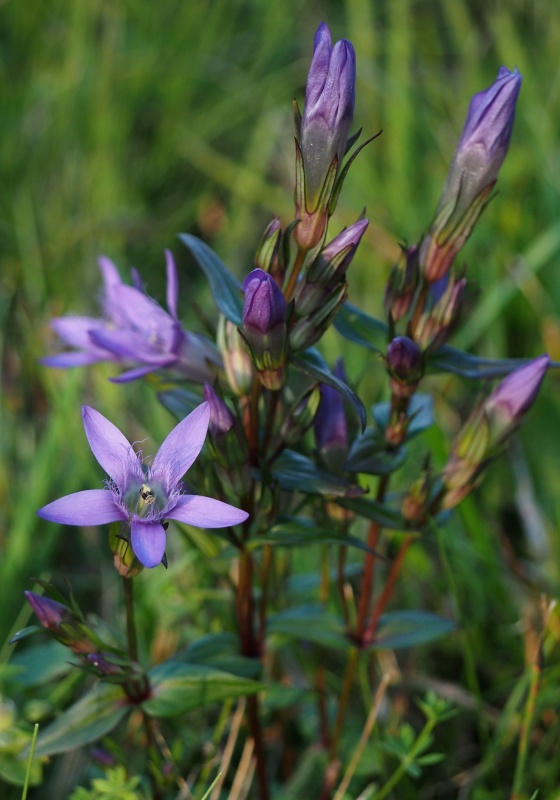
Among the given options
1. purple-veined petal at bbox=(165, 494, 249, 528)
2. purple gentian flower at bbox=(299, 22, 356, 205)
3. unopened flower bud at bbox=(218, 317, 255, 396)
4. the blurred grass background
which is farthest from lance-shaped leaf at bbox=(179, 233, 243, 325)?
the blurred grass background

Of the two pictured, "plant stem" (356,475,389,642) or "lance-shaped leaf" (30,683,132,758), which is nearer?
"lance-shaped leaf" (30,683,132,758)

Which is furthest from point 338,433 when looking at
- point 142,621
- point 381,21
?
point 381,21

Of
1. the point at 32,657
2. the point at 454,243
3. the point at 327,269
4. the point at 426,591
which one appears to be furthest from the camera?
the point at 426,591

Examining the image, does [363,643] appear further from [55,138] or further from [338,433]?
[55,138]

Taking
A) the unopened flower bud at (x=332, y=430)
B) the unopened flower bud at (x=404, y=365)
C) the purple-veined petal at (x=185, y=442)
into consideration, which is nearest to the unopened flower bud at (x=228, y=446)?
the purple-veined petal at (x=185, y=442)

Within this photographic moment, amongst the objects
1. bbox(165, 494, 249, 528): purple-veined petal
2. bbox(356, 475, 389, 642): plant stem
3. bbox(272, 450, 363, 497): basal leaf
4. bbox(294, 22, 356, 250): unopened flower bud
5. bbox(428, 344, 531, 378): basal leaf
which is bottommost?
bbox(356, 475, 389, 642): plant stem

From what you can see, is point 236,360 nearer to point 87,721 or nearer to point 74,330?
point 74,330

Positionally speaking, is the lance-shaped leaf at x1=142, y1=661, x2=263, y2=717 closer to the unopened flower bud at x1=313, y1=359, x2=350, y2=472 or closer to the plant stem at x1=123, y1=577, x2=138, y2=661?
the plant stem at x1=123, y1=577, x2=138, y2=661
